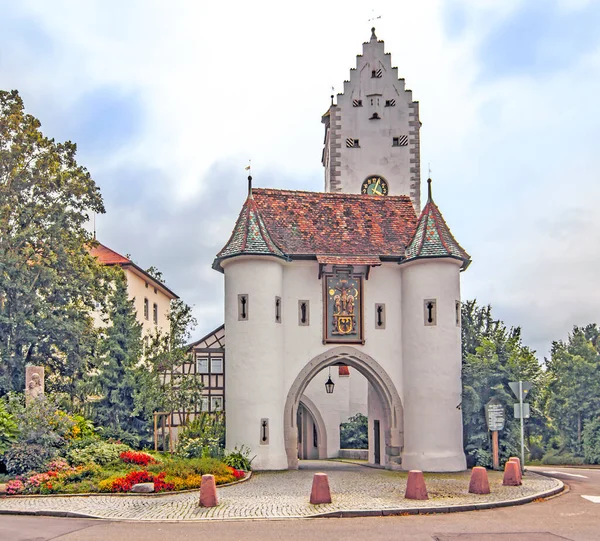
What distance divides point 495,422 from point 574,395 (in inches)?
397

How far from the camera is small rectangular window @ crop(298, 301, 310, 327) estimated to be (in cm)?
2734

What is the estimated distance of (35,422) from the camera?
2177 centimetres

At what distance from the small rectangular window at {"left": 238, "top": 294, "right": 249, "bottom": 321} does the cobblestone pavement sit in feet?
19.6

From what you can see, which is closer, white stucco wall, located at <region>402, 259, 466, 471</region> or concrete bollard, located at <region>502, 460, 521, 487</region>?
concrete bollard, located at <region>502, 460, 521, 487</region>

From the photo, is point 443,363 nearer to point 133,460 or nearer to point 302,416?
point 133,460

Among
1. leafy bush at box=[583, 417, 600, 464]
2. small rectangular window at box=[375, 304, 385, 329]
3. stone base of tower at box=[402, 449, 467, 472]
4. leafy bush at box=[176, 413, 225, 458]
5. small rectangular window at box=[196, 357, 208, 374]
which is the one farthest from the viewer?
small rectangular window at box=[196, 357, 208, 374]

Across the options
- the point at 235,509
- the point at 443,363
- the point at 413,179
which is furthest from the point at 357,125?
the point at 235,509

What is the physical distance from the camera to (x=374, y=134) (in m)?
40.8

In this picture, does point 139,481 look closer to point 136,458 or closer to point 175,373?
point 136,458

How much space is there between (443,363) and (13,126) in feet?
58.9

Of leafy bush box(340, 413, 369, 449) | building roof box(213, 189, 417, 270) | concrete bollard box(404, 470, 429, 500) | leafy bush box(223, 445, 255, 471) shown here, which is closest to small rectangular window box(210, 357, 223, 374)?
leafy bush box(340, 413, 369, 449)

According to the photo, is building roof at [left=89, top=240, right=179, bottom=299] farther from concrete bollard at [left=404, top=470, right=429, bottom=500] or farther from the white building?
concrete bollard at [left=404, top=470, right=429, bottom=500]

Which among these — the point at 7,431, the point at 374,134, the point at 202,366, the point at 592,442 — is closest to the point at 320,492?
the point at 7,431

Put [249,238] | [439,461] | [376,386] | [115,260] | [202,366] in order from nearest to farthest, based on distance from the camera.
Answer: [439,461] < [249,238] < [376,386] < [202,366] < [115,260]
